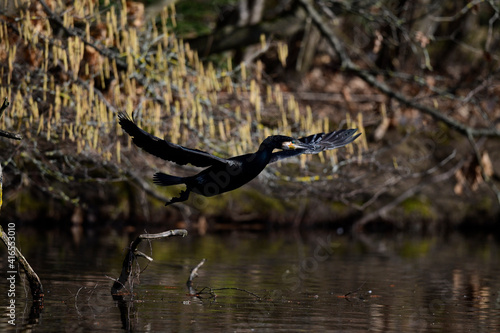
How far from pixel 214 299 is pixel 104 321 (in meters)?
1.86

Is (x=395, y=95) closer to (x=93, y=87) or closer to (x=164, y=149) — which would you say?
(x=93, y=87)

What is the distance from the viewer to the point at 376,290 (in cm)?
1088

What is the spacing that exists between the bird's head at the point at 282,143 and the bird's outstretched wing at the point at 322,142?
0.29m

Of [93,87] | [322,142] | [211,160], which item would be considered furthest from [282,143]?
[93,87]

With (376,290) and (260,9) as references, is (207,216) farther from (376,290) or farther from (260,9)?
(376,290)

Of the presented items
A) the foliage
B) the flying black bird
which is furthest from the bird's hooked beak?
the foliage

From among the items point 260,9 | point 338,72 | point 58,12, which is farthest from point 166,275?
point 338,72

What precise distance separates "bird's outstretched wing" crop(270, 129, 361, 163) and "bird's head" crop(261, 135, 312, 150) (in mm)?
286

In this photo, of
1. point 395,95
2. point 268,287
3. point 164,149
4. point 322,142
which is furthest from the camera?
point 395,95

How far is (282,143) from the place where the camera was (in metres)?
8.73

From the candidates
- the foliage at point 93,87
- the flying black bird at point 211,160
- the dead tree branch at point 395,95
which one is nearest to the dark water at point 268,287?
the flying black bird at point 211,160

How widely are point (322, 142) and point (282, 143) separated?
1232 millimetres

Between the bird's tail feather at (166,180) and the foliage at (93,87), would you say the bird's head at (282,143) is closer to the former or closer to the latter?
the bird's tail feather at (166,180)

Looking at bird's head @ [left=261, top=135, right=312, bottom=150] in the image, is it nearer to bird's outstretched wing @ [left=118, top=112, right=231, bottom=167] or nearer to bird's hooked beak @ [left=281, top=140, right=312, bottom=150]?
bird's hooked beak @ [left=281, top=140, right=312, bottom=150]
